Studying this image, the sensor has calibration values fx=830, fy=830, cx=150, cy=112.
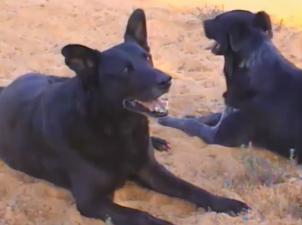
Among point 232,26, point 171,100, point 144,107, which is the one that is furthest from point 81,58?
point 171,100

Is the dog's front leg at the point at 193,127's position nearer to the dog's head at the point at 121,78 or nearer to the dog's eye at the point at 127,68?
the dog's head at the point at 121,78

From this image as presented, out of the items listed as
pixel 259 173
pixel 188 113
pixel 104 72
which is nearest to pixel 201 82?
pixel 188 113

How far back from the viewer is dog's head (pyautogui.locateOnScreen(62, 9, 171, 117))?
193 inches

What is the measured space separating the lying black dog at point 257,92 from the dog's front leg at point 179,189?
0.96 metres

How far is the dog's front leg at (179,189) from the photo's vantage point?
16.8ft

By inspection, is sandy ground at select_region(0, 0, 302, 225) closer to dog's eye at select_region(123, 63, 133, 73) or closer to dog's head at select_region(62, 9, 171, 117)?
dog's head at select_region(62, 9, 171, 117)

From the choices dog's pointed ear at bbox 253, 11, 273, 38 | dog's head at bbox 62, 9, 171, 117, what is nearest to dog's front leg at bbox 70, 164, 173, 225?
dog's head at bbox 62, 9, 171, 117

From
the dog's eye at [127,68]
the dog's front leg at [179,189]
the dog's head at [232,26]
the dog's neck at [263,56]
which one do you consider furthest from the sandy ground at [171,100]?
the dog's eye at [127,68]

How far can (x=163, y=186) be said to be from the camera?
5367 mm

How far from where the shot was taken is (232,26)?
614 cm

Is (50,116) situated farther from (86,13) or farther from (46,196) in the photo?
(86,13)

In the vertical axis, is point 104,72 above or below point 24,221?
above

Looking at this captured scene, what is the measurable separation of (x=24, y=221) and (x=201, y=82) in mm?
2803

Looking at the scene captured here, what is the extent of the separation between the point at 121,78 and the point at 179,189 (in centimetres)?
87
